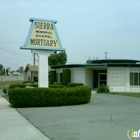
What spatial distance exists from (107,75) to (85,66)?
301 centimetres

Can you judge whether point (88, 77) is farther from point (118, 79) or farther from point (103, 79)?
point (118, 79)

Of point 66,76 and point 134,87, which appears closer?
point 134,87

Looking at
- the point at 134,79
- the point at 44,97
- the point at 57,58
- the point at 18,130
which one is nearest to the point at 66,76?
the point at 134,79

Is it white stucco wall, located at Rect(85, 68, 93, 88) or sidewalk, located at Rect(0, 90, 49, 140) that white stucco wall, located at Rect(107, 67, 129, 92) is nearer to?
white stucco wall, located at Rect(85, 68, 93, 88)

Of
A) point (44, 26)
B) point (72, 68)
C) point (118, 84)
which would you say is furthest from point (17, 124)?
point (72, 68)

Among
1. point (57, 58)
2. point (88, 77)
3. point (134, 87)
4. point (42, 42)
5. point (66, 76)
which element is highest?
point (57, 58)

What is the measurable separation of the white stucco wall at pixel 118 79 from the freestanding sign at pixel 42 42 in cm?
1423

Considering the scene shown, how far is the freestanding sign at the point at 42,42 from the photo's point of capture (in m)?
16.8

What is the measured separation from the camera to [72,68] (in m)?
33.7

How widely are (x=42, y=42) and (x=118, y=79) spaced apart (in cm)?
1556

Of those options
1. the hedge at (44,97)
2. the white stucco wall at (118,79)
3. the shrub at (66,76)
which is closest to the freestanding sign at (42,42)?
the hedge at (44,97)

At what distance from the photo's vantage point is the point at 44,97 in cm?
1437

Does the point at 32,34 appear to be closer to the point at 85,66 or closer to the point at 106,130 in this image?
the point at 106,130

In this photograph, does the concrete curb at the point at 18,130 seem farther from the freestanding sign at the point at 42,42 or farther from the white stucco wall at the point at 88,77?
the white stucco wall at the point at 88,77
